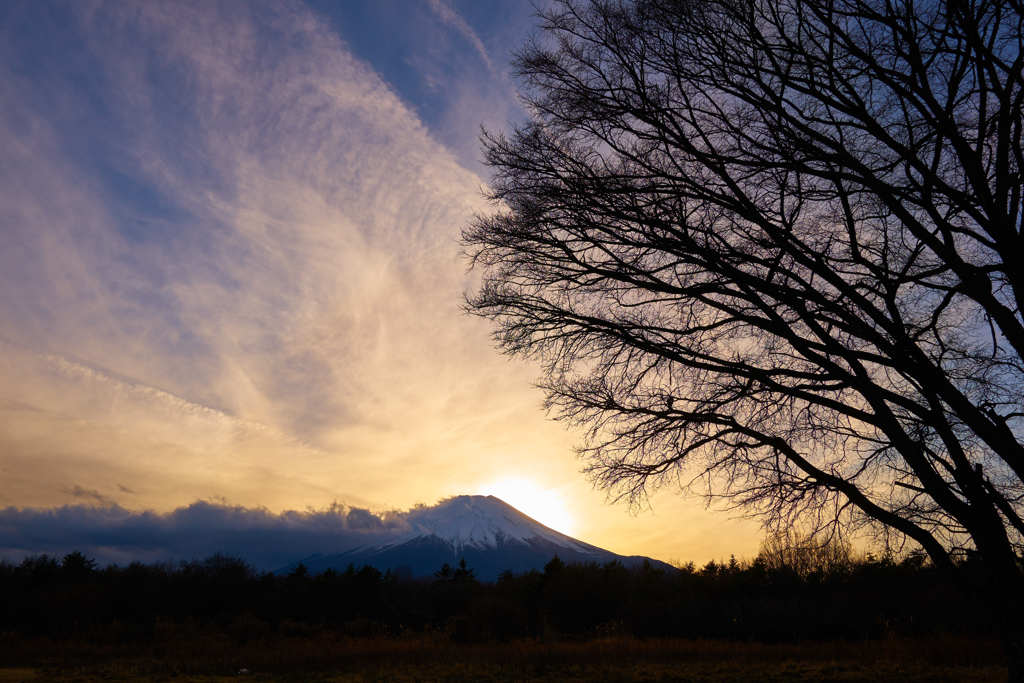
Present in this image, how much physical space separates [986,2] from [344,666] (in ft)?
50.4

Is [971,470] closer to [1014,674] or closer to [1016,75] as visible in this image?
[1014,674]

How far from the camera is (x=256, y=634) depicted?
2341cm

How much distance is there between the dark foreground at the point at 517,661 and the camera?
11.0m

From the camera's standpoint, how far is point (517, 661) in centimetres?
1400

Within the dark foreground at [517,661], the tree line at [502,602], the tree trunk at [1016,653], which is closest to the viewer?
the tree trunk at [1016,653]

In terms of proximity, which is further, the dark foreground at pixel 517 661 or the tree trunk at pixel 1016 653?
the dark foreground at pixel 517 661

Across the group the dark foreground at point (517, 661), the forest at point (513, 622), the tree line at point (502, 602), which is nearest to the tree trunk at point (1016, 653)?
the forest at point (513, 622)

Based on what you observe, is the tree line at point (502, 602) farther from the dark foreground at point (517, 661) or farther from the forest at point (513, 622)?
the dark foreground at point (517, 661)

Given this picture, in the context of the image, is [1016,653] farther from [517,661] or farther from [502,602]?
[502,602]

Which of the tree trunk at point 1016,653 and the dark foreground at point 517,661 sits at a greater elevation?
the tree trunk at point 1016,653

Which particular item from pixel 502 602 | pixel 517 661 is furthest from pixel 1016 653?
pixel 502 602

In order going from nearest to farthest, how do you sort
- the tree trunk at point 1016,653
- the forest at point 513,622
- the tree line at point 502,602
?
the tree trunk at point 1016,653 < the forest at point 513,622 < the tree line at point 502,602

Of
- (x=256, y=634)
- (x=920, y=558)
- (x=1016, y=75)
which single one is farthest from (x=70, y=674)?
(x=1016, y=75)

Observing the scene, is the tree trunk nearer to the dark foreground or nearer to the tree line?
the dark foreground
